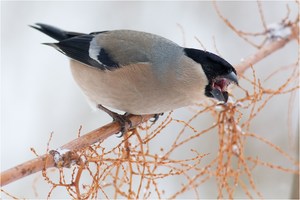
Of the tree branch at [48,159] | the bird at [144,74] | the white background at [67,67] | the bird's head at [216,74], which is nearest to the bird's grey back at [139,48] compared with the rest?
the bird at [144,74]

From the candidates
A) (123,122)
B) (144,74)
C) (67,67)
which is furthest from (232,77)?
(67,67)

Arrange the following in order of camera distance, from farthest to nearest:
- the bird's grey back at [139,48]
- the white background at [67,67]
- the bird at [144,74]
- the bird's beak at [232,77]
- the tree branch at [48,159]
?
1. the white background at [67,67]
2. the bird's grey back at [139,48]
3. the bird at [144,74]
4. the bird's beak at [232,77]
5. the tree branch at [48,159]

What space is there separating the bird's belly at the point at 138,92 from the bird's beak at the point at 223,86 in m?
0.08

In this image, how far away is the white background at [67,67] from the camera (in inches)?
134

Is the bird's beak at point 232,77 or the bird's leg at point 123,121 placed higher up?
the bird's beak at point 232,77

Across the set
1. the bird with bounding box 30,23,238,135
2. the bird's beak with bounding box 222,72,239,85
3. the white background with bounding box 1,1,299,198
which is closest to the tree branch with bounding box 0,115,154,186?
the bird with bounding box 30,23,238,135

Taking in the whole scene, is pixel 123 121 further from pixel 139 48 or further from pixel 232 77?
pixel 232 77

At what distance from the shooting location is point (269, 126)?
11.3 feet

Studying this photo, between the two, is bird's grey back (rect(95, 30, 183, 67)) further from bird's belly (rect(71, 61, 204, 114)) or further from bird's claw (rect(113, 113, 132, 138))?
bird's claw (rect(113, 113, 132, 138))

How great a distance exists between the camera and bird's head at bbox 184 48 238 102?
185cm

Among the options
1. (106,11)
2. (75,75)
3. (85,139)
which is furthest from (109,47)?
(106,11)

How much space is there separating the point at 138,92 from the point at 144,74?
0.29 feet

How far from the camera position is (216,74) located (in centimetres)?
191

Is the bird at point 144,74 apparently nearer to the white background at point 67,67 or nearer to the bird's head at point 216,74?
the bird's head at point 216,74
